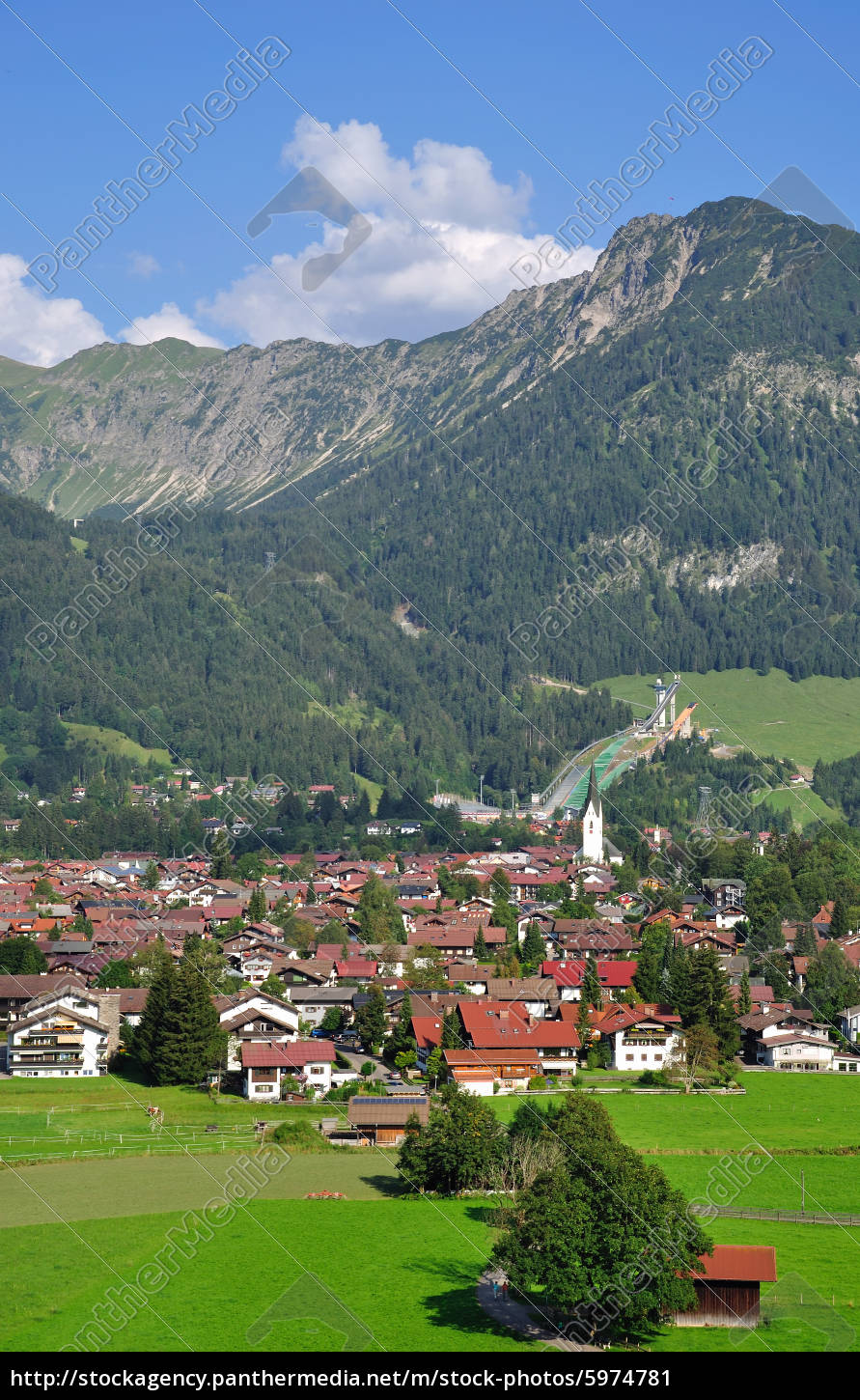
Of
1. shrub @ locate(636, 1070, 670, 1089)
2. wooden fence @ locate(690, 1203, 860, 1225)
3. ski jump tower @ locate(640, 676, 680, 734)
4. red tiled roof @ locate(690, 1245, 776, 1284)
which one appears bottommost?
shrub @ locate(636, 1070, 670, 1089)

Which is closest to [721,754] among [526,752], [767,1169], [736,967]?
[526,752]

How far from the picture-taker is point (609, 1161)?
101ft

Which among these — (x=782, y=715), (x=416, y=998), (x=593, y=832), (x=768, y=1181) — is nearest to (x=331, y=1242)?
(x=768, y=1181)

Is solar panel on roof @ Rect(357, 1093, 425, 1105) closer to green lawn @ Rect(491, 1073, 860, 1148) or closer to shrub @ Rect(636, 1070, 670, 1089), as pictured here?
green lawn @ Rect(491, 1073, 860, 1148)

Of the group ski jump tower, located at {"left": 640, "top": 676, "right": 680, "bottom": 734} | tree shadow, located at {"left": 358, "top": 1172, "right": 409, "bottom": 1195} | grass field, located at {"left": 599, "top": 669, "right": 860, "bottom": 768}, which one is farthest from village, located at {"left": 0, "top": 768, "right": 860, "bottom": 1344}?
ski jump tower, located at {"left": 640, "top": 676, "right": 680, "bottom": 734}

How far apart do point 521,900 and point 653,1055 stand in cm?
4319

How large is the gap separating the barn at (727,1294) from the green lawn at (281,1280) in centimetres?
384

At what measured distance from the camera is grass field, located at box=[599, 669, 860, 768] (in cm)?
17275

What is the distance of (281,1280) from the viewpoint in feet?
98.8

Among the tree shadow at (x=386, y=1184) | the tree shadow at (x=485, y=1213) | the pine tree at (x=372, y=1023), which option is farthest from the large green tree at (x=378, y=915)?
the tree shadow at (x=485, y=1213)

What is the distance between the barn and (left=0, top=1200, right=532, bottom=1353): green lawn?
3.84 metres

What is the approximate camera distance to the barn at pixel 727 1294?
28.6 metres

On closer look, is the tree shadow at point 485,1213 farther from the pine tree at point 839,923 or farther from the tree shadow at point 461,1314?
the pine tree at point 839,923
